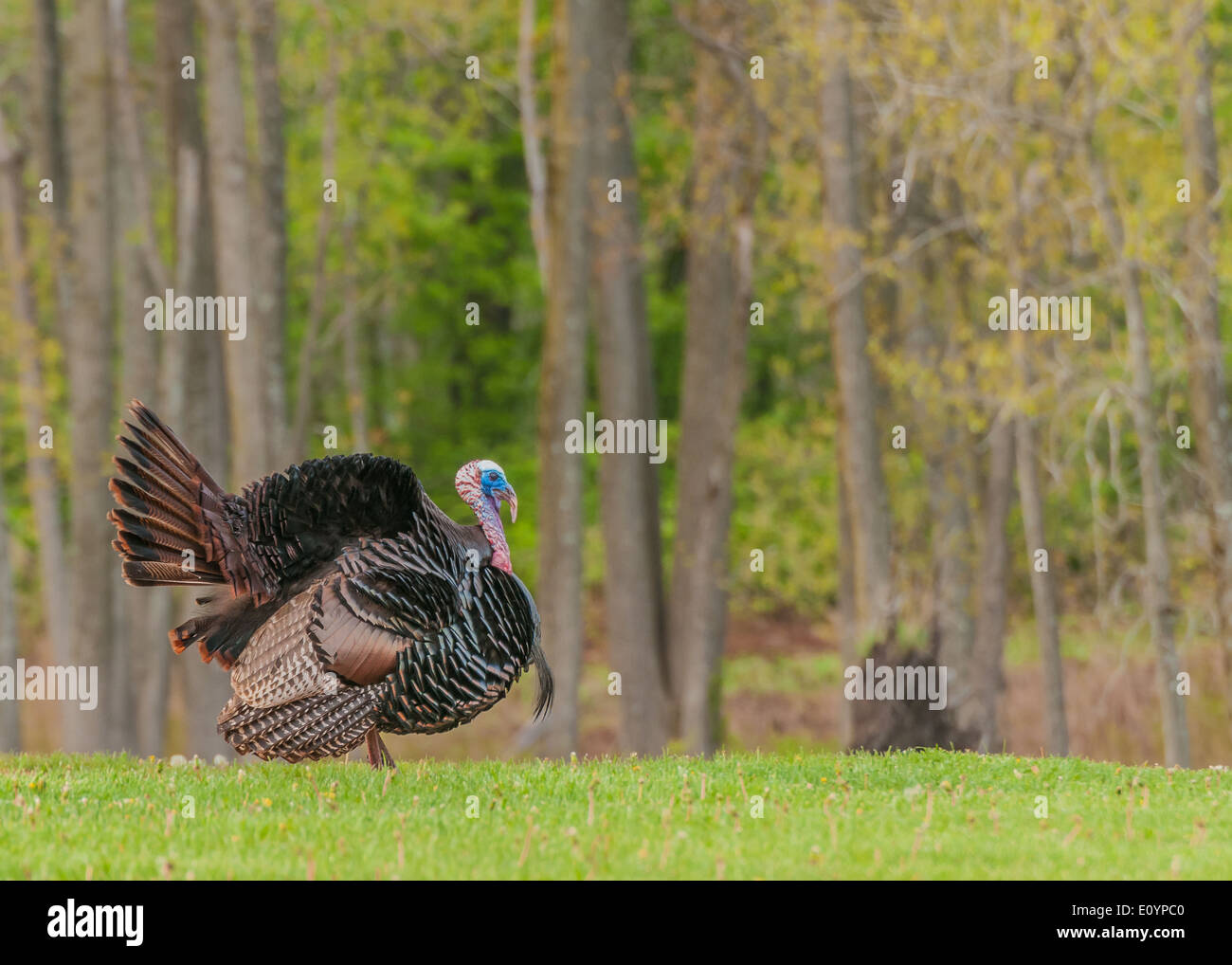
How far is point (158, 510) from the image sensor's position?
869 centimetres

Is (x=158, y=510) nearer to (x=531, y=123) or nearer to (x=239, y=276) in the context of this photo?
(x=239, y=276)

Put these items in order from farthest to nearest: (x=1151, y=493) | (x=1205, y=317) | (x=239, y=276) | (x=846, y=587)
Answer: (x=846, y=587)
(x=239, y=276)
(x=1205, y=317)
(x=1151, y=493)

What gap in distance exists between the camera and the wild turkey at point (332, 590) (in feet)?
27.4

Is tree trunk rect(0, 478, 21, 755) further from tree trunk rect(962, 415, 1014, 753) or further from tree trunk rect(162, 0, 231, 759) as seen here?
tree trunk rect(962, 415, 1014, 753)

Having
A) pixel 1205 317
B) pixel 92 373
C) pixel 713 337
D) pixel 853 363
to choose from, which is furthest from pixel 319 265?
pixel 1205 317

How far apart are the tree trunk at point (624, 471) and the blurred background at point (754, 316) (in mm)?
51

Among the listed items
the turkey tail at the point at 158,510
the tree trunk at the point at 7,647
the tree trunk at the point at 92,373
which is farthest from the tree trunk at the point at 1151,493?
the tree trunk at the point at 7,647

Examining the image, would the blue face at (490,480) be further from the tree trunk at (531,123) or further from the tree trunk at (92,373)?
the tree trunk at (531,123)

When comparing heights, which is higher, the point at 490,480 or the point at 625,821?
the point at 490,480

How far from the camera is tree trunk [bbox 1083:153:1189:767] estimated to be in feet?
45.9

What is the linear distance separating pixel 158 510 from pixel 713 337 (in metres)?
12.5

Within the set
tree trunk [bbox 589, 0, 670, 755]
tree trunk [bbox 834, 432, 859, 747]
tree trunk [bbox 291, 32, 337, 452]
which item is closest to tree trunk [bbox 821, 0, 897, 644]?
tree trunk [bbox 589, 0, 670, 755]
